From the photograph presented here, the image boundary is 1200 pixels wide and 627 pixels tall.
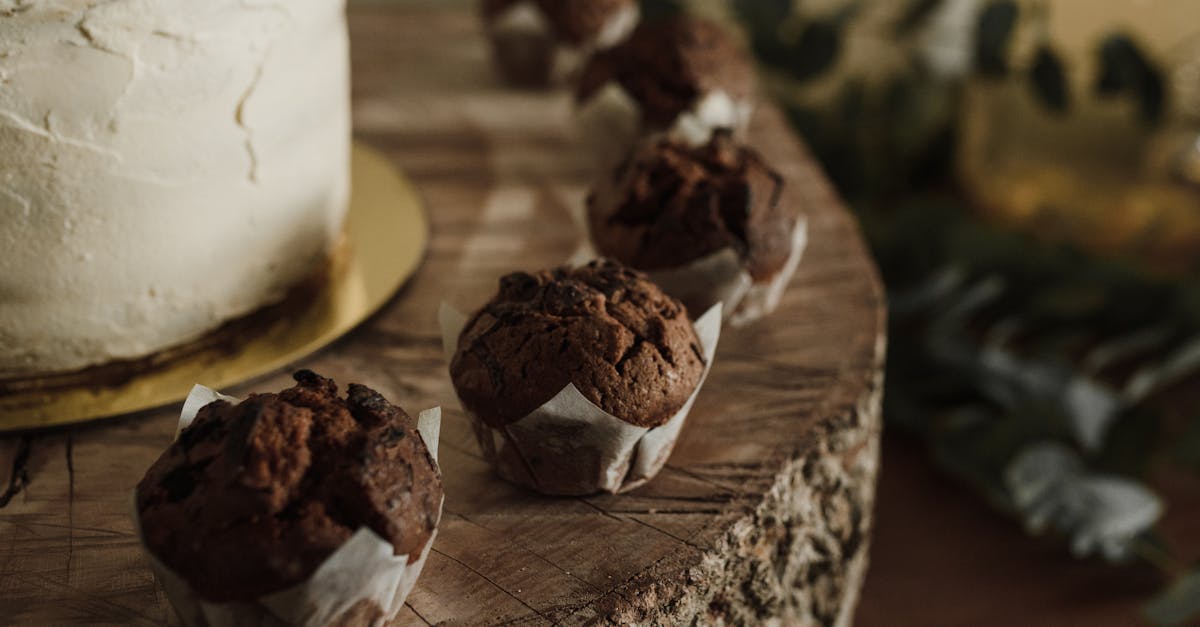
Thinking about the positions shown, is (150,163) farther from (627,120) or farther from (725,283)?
(627,120)

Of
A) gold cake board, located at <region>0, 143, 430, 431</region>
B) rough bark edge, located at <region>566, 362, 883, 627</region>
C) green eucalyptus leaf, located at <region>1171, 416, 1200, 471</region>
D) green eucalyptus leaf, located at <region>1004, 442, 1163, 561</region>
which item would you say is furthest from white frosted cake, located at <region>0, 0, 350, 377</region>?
green eucalyptus leaf, located at <region>1171, 416, 1200, 471</region>

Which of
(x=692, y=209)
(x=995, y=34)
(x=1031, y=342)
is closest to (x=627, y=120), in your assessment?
(x=692, y=209)

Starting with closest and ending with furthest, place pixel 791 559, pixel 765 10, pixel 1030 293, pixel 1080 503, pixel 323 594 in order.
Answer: pixel 323 594
pixel 791 559
pixel 1080 503
pixel 765 10
pixel 1030 293

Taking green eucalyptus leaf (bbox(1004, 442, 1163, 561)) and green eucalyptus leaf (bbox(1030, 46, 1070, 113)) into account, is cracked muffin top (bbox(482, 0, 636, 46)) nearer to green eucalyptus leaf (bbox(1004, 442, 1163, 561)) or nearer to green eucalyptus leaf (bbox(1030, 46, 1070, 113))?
green eucalyptus leaf (bbox(1030, 46, 1070, 113))

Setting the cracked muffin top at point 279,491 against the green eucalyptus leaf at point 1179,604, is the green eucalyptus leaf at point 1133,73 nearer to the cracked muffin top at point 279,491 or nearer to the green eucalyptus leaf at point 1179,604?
the green eucalyptus leaf at point 1179,604

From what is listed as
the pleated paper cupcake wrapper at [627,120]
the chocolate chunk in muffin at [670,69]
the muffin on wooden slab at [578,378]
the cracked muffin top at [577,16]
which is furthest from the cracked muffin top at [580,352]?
the cracked muffin top at [577,16]

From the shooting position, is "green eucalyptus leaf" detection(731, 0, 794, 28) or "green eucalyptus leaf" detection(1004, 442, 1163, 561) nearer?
"green eucalyptus leaf" detection(1004, 442, 1163, 561)

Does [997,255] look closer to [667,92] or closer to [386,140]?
[667,92]
